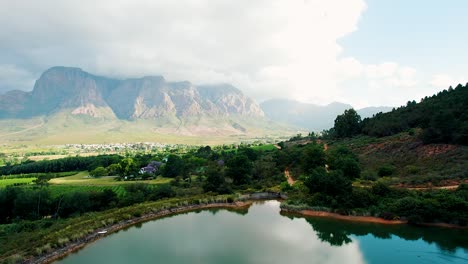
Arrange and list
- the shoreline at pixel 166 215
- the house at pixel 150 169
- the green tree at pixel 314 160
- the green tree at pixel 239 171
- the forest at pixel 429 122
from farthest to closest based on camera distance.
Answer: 1. the house at pixel 150 169
2. the green tree at pixel 314 160
3. the green tree at pixel 239 171
4. the forest at pixel 429 122
5. the shoreline at pixel 166 215

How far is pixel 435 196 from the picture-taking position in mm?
28844

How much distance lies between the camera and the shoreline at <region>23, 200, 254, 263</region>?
23.8 metres

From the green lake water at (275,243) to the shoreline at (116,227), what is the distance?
2.66 ft

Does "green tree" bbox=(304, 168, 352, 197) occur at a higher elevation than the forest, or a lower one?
lower

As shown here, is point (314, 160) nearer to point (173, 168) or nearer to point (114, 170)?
point (173, 168)

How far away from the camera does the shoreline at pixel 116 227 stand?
23777mm

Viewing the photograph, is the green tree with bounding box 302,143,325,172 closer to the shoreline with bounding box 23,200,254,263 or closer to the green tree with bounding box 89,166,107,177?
the shoreline with bounding box 23,200,254,263

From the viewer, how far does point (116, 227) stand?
30.7m

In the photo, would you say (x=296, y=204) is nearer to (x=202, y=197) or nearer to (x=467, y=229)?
(x=202, y=197)

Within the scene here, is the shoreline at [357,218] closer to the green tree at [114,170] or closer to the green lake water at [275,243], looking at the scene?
the green lake water at [275,243]

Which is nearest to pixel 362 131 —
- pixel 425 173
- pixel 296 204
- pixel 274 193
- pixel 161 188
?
pixel 425 173

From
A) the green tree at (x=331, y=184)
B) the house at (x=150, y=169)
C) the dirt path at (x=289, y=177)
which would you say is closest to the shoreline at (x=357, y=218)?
the green tree at (x=331, y=184)

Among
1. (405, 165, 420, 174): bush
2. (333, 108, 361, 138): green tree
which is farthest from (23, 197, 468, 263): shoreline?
(333, 108, 361, 138): green tree

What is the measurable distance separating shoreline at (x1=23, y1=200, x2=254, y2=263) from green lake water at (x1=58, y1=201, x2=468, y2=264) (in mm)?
812
